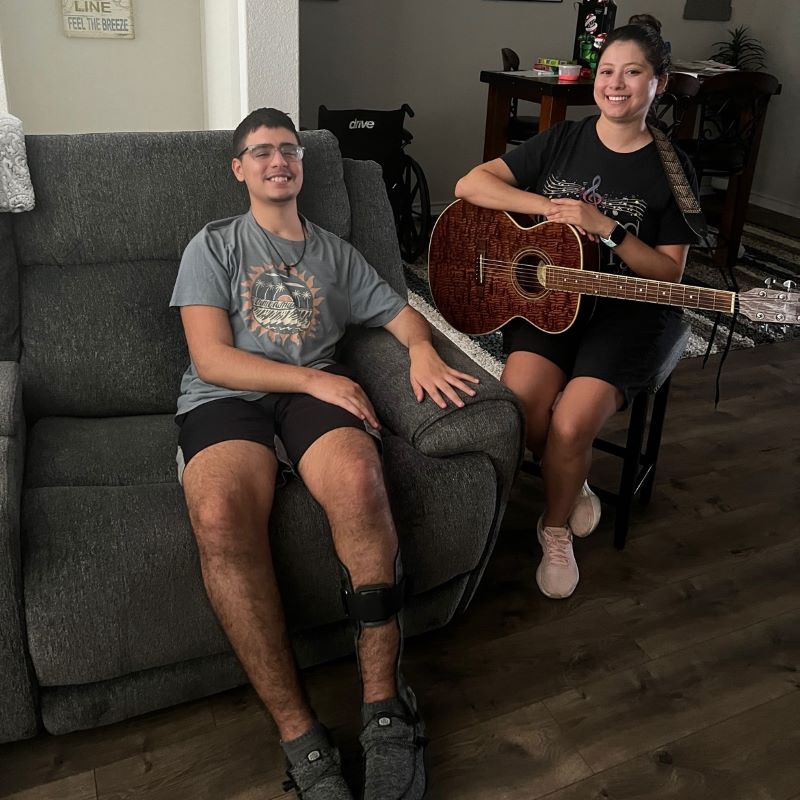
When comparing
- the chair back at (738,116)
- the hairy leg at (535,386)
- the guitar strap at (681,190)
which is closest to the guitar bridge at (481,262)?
the hairy leg at (535,386)

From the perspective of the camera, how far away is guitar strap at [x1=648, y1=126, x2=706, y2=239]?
76.6 inches

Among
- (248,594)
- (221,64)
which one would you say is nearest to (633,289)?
(248,594)

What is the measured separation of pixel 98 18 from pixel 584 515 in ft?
8.64

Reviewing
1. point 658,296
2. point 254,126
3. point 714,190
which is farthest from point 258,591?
point 714,190

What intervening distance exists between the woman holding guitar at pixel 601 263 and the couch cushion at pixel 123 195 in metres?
0.62

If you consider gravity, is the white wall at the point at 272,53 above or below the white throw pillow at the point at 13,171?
above

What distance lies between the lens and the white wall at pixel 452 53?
14.6ft

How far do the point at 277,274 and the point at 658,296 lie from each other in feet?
2.76

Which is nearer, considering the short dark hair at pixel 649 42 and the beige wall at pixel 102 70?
the short dark hair at pixel 649 42

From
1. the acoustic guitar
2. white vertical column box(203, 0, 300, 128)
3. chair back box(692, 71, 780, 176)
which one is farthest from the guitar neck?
chair back box(692, 71, 780, 176)

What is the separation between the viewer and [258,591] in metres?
1.44

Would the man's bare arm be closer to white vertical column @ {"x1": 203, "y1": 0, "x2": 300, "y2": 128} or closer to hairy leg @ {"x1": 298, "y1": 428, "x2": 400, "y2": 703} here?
hairy leg @ {"x1": 298, "y1": 428, "x2": 400, "y2": 703}

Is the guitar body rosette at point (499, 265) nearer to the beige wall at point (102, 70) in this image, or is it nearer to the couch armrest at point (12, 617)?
the couch armrest at point (12, 617)

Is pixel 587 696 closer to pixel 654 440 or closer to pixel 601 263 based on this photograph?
pixel 654 440
